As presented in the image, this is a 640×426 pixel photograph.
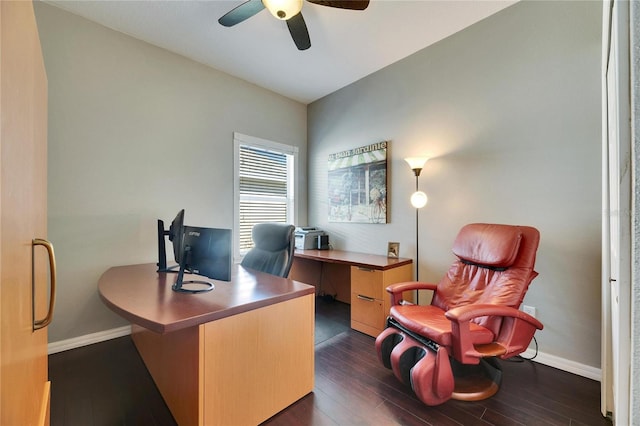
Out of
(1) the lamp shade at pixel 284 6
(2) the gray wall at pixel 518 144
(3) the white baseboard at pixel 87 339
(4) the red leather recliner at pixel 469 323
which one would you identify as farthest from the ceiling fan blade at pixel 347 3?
(3) the white baseboard at pixel 87 339

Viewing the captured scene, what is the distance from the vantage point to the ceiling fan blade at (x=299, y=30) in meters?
1.94

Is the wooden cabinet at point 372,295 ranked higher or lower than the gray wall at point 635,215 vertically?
lower

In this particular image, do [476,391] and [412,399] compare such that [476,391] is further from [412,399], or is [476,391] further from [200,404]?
[200,404]

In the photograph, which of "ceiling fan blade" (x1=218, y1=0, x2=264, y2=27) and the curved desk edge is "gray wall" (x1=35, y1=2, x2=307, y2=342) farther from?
"ceiling fan blade" (x1=218, y1=0, x2=264, y2=27)

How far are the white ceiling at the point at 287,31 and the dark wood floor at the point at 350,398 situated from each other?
295 cm

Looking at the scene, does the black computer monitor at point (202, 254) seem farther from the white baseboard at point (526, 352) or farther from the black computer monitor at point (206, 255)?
the white baseboard at point (526, 352)

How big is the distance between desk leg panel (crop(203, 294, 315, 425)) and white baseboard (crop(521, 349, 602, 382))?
5.97 ft

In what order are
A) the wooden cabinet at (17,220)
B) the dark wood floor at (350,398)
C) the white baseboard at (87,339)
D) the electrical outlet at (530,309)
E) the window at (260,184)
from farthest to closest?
the window at (260,184), the white baseboard at (87,339), the electrical outlet at (530,309), the dark wood floor at (350,398), the wooden cabinet at (17,220)

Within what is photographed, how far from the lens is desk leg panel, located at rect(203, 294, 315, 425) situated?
1.29 meters

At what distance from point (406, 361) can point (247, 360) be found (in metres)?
1.06

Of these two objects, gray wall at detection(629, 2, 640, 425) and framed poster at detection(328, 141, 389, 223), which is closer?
gray wall at detection(629, 2, 640, 425)

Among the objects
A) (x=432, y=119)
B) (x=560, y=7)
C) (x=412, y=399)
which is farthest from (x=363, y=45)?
(x=412, y=399)

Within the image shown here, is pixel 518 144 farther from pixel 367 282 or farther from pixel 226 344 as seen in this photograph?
pixel 226 344

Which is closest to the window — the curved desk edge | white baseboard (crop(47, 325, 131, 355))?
white baseboard (crop(47, 325, 131, 355))
